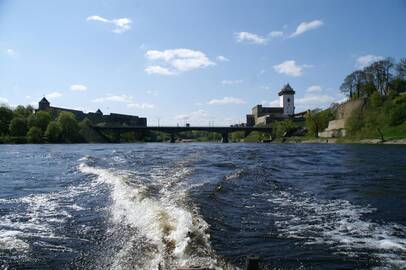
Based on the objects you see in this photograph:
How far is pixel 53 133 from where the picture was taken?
12100 cm

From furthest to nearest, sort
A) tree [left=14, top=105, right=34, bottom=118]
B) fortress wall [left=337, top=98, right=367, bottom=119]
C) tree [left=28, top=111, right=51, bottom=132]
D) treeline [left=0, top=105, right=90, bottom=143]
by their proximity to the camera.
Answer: tree [left=14, top=105, right=34, bottom=118] < tree [left=28, top=111, right=51, bottom=132] < treeline [left=0, top=105, right=90, bottom=143] < fortress wall [left=337, top=98, right=367, bottom=119]

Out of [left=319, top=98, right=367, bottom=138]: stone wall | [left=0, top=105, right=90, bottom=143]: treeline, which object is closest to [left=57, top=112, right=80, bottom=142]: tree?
[left=0, top=105, right=90, bottom=143]: treeline

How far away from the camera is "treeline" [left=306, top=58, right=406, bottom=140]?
312 feet

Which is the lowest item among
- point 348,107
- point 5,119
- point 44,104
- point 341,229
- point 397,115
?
point 341,229

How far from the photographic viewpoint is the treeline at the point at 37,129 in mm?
115812

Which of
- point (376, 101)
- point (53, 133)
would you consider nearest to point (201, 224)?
point (376, 101)

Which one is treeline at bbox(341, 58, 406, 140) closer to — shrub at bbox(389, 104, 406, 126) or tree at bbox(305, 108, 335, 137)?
shrub at bbox(389, 104, 406, 126)

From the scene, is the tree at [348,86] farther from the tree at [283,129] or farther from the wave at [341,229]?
the wave at [341,229]

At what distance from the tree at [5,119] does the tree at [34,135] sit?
9.83 metres

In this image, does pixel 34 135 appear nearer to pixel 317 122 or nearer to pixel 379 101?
pixel 317 122

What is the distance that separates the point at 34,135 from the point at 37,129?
112 inches

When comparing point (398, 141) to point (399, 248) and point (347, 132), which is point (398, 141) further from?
point (399, 248)

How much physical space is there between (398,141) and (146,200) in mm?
77494

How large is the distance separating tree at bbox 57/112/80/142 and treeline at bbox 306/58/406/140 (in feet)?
255
